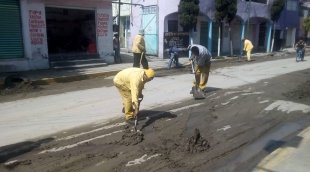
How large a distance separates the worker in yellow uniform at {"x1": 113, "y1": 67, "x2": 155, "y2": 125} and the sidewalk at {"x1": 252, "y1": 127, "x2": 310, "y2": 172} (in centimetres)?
232

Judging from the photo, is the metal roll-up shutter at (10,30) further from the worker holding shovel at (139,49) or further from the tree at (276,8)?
the tree at (276,8)

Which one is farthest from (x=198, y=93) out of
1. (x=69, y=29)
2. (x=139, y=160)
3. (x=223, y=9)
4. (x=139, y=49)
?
(x=69, y=29)

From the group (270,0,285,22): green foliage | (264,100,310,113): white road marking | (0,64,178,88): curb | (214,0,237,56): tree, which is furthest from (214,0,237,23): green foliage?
(264,100,310,113): white road marking

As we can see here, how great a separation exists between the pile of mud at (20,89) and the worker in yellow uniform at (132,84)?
15.8 ft

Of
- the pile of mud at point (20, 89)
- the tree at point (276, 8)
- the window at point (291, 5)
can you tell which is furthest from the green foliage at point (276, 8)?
the pile of mud at point (20, 89)

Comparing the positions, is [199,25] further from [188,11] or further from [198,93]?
[198,93]

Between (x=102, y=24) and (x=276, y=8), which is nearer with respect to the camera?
(x=102, y=24)

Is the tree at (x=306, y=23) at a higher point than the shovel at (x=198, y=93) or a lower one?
higher

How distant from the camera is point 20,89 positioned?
29.8ft

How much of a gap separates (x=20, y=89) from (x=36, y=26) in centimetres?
453

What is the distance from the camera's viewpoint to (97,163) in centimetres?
418

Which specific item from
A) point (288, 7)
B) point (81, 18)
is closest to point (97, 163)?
point (81, 18)

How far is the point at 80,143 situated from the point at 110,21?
11124 mm

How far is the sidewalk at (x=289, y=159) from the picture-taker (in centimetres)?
403
